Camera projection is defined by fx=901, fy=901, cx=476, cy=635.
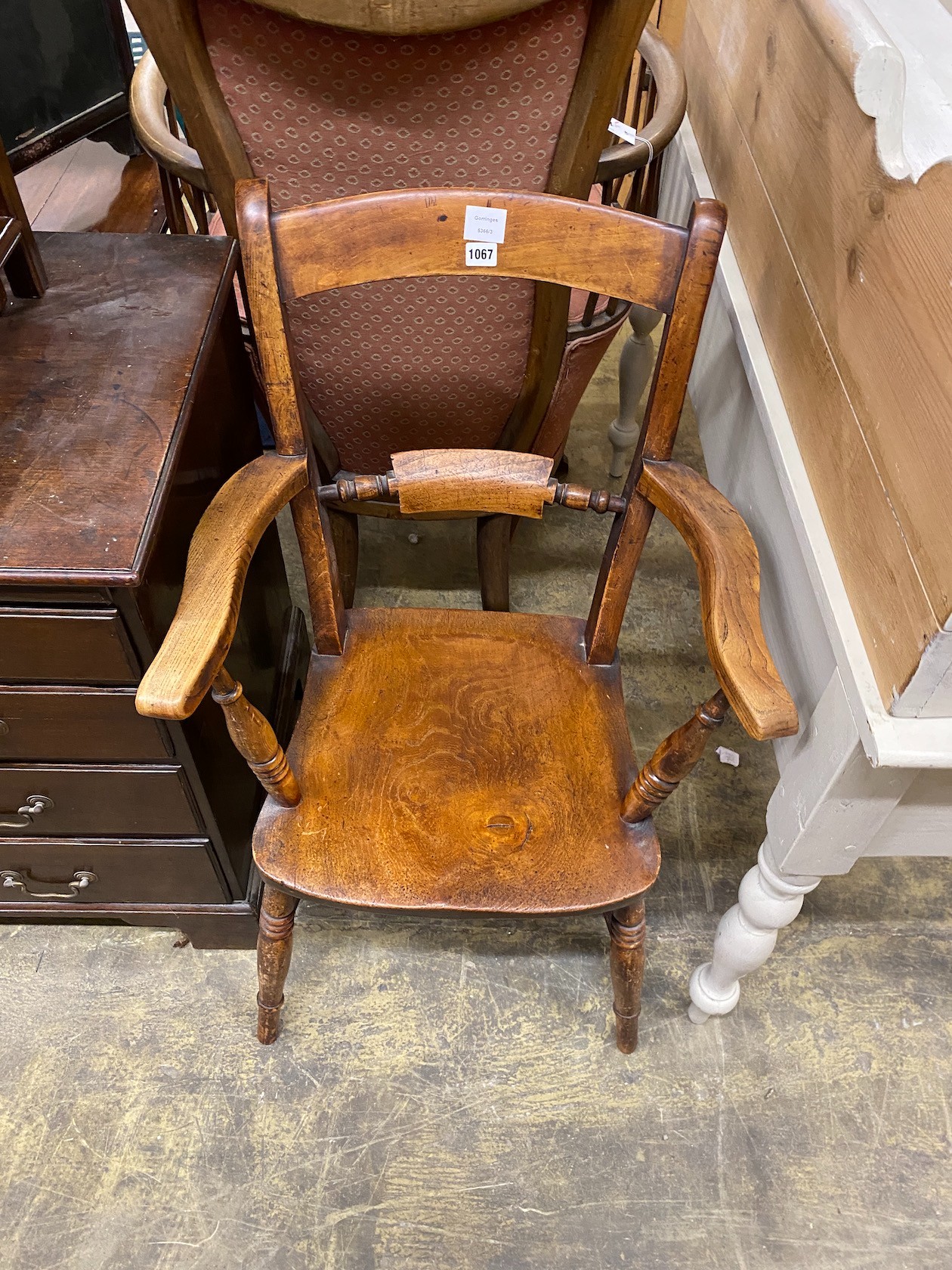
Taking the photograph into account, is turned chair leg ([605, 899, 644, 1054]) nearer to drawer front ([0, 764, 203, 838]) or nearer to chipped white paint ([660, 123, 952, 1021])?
chipped white paint ([660, 123, 952, 1021])

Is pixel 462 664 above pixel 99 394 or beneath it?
beneath

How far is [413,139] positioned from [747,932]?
3.13 ft

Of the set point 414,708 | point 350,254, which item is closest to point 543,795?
point 414,708

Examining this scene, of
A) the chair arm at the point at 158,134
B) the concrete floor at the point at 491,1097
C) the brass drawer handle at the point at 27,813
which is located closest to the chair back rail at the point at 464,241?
the chair arm at the point at 158,134

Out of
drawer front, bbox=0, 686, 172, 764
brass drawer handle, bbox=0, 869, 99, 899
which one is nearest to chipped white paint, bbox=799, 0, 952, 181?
drawer front, bbox=0, 686, 172, 764

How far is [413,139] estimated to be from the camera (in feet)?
3.10

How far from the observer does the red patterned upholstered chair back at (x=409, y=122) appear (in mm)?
846

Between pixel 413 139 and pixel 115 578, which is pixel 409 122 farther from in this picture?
pixel 115 578

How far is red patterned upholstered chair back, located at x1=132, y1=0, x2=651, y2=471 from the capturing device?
85 cm

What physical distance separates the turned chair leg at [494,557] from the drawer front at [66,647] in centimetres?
64

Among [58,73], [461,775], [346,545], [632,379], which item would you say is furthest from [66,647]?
[632,379]

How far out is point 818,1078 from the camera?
122 cm

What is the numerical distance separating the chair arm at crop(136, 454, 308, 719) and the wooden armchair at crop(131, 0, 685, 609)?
153 millimetres

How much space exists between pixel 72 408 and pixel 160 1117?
35.5 inches
